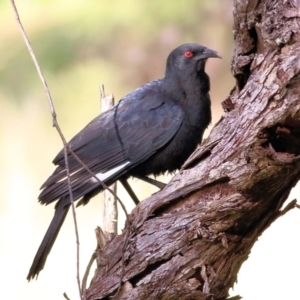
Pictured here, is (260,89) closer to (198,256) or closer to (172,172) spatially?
(198,256)


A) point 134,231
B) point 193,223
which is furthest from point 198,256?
point 134,231

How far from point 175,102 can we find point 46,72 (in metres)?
1.50

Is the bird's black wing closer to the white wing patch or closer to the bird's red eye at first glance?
the white wing patch

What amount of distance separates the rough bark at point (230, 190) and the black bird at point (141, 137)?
1.03 ft

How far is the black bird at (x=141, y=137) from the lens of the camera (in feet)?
7.68

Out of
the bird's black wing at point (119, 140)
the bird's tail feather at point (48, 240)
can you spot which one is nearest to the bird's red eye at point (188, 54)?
the bird's black wing at point (119, 140)

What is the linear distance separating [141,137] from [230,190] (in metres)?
0.79

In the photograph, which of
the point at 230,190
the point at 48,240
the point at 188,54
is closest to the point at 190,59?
the point at 188,54

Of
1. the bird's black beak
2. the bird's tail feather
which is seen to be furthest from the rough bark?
the bird's black beak

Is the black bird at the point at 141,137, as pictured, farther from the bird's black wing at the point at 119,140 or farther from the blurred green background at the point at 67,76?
the blurred green background at the point at 67,76

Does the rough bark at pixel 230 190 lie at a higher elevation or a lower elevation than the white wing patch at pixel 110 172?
lower

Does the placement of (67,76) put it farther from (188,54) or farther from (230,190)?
(230,190)

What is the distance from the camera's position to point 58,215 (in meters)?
2.35

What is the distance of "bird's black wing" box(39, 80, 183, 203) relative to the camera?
7.58ft
